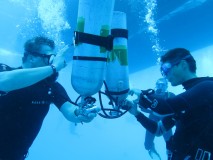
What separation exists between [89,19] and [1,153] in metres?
2.08

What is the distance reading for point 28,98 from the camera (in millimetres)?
3611

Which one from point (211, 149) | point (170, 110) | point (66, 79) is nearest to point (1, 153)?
point (170, 110)

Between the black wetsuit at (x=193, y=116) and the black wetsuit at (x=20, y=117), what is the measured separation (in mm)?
1522

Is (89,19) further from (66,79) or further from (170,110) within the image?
(66,79)

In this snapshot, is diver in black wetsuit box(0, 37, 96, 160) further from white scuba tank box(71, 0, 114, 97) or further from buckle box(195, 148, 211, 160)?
buckle box(195, 148, 211, 160)

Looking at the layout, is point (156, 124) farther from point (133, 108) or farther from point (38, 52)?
point (38, 52)

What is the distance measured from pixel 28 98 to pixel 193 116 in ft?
7.36

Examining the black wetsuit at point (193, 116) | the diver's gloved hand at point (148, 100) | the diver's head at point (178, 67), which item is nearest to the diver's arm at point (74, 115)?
the diver's gloved hand at point (148, 100)

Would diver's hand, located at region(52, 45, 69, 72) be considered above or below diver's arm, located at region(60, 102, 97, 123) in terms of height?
above

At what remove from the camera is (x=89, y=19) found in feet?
10.6

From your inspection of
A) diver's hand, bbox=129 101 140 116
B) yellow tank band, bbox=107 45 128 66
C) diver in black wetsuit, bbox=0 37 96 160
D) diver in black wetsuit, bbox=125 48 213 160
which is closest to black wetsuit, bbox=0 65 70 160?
diver in black wetsuit, bbox=0 37 96 160

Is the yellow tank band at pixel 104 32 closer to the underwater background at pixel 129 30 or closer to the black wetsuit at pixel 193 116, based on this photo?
the black wetsuit at pixel 193 116

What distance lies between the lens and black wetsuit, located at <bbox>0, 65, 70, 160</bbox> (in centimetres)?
339

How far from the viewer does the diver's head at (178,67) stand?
3645 millimetres
